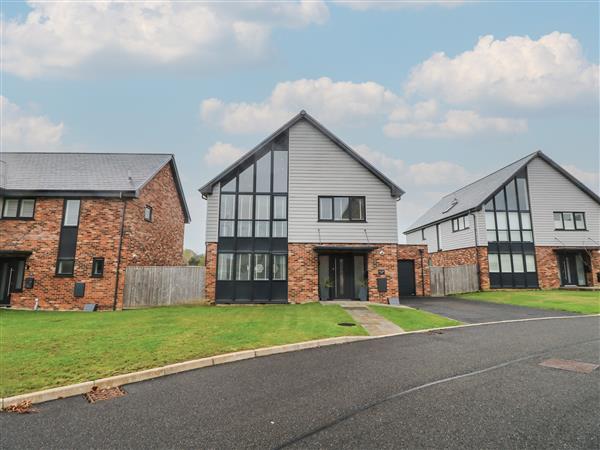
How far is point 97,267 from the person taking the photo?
53.6ft

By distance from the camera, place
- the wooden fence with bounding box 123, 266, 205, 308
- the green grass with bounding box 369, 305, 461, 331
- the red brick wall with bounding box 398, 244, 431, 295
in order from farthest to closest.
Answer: the red brick wall with bounding box 398, 244, 431, 295
the wooden fence with bounding box 123, 266, 205, 308
the green grass with bounding box 369, 305, 461, 331

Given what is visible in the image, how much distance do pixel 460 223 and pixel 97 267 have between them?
25425mm

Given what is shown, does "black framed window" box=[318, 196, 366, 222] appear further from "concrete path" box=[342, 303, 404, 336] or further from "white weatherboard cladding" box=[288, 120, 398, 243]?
"concrete path" box=[342, 303, 404, 336]

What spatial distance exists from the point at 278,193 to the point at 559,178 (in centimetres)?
2223

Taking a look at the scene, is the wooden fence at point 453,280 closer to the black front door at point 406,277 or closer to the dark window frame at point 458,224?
the black front door at point 406,277

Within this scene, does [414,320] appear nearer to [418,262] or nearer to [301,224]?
[301,224]

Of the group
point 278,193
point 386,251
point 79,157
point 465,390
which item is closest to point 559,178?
point 386,251

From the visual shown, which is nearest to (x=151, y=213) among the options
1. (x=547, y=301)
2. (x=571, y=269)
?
(x=547, y=301)

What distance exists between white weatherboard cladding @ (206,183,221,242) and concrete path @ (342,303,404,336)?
310 inches

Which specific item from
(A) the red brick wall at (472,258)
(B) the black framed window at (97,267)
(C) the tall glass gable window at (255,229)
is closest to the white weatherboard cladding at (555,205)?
(A) the red brick wall at (472,258)

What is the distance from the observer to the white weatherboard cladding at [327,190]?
1731cm

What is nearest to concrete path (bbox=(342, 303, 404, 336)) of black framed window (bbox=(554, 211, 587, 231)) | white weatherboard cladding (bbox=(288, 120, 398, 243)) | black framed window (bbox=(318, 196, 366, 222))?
white weatherboard cladding (bbox=(288, 120, 398, 243))

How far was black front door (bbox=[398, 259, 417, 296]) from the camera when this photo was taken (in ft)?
75.5

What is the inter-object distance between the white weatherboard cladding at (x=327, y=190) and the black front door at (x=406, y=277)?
22.6 feet
